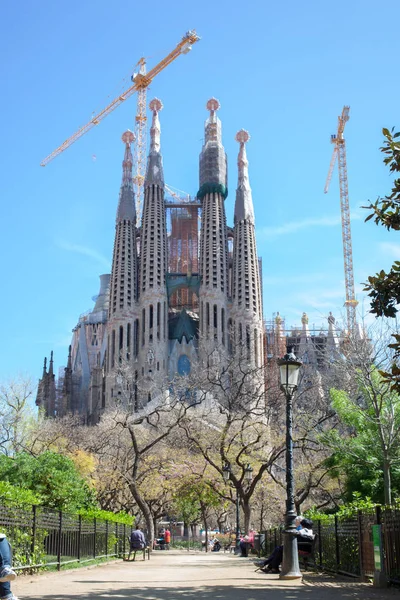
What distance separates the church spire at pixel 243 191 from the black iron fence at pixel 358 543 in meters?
81.1

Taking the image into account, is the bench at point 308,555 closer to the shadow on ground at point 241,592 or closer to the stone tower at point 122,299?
the shadow on ground at point 241,592

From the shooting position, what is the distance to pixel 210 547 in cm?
4928

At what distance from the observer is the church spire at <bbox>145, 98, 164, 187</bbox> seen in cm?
9881

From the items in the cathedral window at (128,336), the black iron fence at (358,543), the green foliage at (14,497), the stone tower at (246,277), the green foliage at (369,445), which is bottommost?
the black iron fence at (358,543)

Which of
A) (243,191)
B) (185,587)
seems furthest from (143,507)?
(243,191)

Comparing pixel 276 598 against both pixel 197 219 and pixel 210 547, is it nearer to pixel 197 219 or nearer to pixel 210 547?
pixel 210 547

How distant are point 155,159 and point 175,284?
18.5 m

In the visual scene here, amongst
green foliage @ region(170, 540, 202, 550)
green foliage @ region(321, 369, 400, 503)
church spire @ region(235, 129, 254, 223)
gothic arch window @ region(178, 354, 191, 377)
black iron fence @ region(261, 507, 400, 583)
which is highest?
church spire @ region(235, 129, 254, 223)

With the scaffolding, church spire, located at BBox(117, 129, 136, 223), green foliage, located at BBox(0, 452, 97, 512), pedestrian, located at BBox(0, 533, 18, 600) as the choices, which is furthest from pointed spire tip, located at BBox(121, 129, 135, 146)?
pedestrian, located at BBox(0, 533, 18, 600)

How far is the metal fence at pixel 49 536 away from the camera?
42.0 ft

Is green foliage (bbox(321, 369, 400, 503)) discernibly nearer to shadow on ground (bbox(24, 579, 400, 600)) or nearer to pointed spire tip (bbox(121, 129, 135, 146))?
shadow on ground (bbox(24, 579, 400, 600))

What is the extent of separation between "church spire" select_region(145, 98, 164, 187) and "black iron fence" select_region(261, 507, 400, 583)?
8472cm

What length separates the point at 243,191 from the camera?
98.9m

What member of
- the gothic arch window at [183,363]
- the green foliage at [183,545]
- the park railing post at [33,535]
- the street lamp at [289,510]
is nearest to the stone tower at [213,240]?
the gothic arch window at [183,363]
